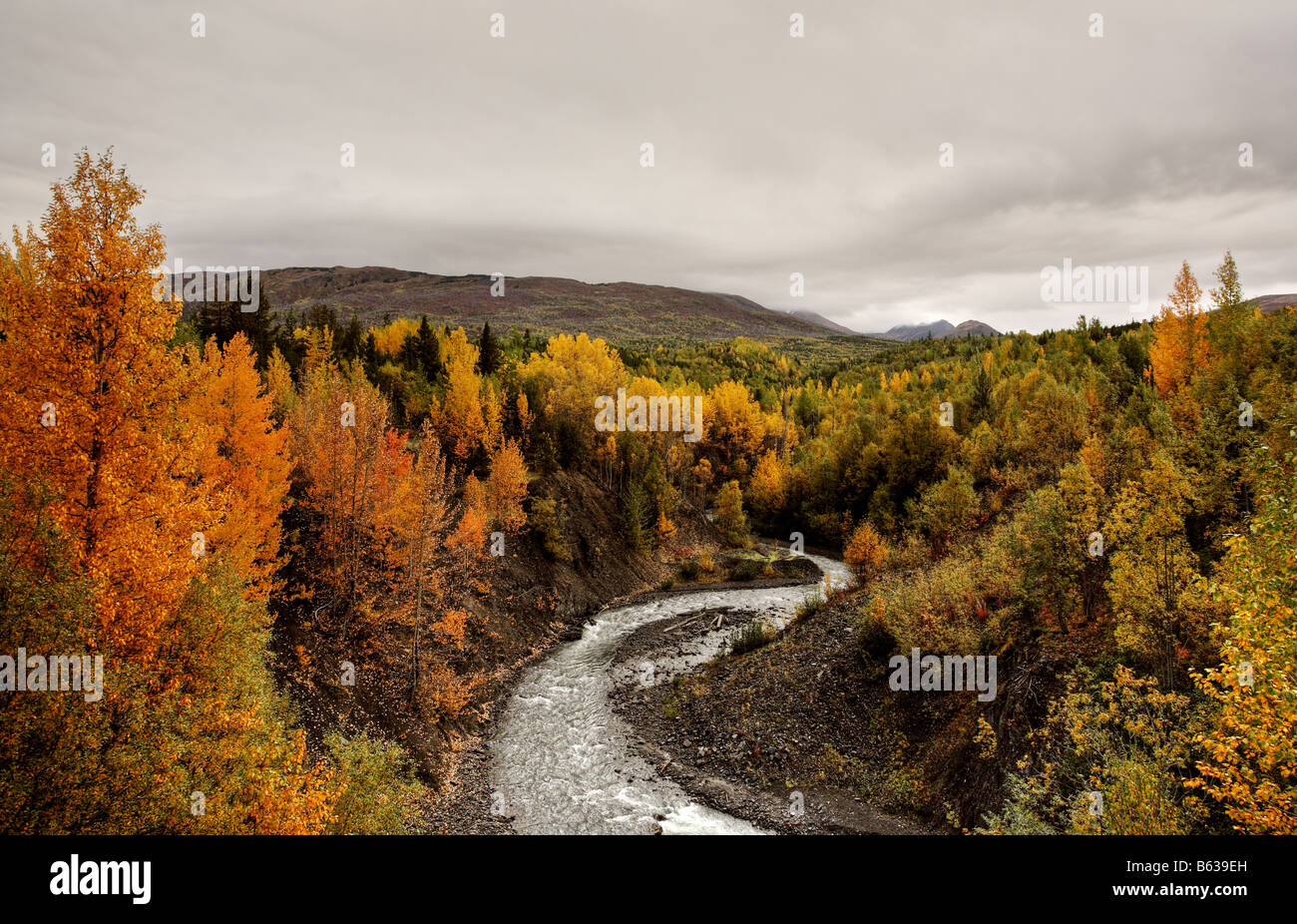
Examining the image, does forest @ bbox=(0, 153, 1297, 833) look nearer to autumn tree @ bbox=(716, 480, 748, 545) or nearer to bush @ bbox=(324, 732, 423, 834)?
bush @ bbox=(324, 732, 423, 834)

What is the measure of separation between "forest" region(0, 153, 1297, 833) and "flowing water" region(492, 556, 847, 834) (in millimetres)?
2807

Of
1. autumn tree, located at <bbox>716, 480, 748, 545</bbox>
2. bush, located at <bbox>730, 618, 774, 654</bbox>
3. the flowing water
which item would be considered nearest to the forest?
the flowing water

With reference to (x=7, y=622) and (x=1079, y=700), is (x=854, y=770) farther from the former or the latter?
(x=7, y=622)

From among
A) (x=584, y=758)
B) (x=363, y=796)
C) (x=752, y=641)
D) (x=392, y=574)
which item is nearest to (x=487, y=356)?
(x=392, y=574)

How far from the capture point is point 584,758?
25.5 metres

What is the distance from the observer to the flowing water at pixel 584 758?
21.3m

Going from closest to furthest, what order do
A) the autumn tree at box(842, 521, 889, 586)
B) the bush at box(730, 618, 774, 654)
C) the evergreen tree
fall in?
the bush at box(730, 618, 774, 654), the autumn tree at box(842, 521, 889, 586), the evergreen tree

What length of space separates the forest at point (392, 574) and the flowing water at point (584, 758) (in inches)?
111

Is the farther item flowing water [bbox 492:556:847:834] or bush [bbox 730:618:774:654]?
bush [bbox 730:618:774:654]

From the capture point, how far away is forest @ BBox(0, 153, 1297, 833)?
33.1 ft

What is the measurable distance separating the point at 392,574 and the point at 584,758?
12.6 meters

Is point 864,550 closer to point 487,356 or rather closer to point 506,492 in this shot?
point 506,492

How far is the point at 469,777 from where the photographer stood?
24375mm

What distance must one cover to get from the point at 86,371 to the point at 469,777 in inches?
765
